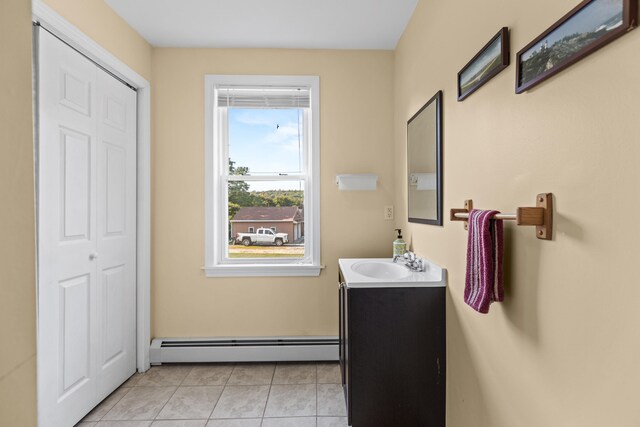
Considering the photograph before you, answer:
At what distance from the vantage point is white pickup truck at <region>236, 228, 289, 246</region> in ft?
9.17

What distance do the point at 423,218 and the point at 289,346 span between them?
1459 millimetres

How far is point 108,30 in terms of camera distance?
212cm

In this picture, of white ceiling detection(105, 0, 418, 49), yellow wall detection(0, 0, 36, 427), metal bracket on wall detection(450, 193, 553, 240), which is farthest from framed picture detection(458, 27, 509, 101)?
yellow wall detection(0, 0, 36, 427)

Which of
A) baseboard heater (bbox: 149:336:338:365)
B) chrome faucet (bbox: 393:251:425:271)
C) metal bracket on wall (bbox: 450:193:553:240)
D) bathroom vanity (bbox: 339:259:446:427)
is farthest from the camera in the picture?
baseboard heater (bbox: 149:336:338:365)

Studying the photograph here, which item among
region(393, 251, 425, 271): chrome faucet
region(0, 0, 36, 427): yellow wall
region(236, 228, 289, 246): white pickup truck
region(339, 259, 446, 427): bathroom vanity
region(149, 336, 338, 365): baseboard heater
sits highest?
region(0, 0, 36, 427): yellow wall

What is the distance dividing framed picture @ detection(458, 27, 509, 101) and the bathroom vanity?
868mm

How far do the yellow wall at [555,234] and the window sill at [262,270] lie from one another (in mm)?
1311

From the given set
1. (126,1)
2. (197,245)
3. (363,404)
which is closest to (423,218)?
(363,404)

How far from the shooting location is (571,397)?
0.86 metres

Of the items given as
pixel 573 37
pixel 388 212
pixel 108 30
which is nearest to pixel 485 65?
pixel 573 37

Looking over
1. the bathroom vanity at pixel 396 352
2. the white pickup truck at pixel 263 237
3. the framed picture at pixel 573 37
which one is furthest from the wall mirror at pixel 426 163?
the white pickup truck at pixel 263 237

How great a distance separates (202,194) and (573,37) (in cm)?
240

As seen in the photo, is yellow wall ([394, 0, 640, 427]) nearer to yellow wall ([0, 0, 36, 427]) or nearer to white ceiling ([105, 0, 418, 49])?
white ceiling ([105, 0, 418, 49])

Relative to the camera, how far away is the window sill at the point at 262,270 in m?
2.65
